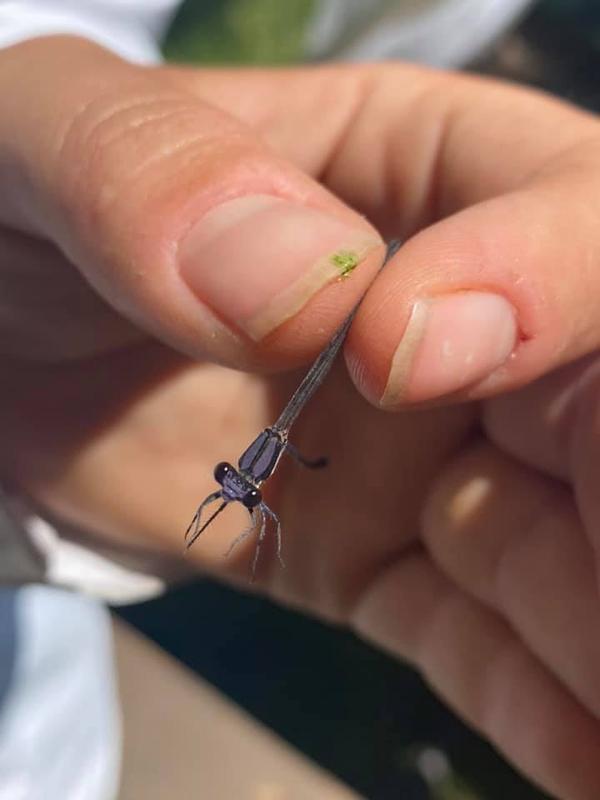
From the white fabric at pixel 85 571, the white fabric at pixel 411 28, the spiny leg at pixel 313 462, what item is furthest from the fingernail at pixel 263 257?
the white fabric at pixel 411 28

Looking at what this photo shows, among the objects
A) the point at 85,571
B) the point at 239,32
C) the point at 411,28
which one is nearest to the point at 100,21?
the point at 239,32

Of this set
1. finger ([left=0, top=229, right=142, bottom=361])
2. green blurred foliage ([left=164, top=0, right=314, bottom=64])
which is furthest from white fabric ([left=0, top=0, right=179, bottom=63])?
finger ([left=0, top=229, right=142, bottom=361])

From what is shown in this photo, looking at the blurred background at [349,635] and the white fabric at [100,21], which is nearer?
the white fabric at [100,21]

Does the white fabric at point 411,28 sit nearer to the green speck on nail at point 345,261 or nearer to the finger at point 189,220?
the finger at point 189,220

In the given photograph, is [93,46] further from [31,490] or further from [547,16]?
[547,16]

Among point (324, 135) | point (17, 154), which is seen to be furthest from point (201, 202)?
point (324, 135)

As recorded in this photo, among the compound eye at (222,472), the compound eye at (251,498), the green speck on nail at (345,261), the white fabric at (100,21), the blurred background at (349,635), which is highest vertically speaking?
the white fabric at (100,21)

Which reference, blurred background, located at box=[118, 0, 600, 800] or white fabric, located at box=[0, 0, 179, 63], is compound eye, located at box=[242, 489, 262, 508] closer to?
white fabric, located at box=[0, 0, 179, 63]
